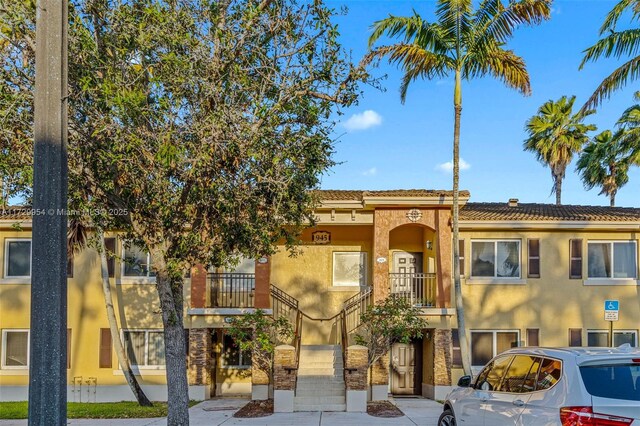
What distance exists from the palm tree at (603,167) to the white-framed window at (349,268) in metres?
14.2

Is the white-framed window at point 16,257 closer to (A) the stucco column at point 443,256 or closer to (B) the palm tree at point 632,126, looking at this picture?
(A) the stucco column at point 443,256

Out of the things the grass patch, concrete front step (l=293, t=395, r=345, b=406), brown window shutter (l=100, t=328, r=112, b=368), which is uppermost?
brown window shutter (l=100, t=328, r=112, b=368)

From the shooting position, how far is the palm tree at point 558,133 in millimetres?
26734

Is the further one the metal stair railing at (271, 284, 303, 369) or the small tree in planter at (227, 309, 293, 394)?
the metal stair railing at (271, 284, 303, 369)

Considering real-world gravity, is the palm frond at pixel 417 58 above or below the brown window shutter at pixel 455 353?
above

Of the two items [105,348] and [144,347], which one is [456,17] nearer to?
[144,347]

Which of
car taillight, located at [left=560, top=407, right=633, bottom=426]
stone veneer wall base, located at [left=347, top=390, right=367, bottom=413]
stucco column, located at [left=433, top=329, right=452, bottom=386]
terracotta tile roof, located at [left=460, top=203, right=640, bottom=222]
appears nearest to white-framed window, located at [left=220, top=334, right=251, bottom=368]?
stone veneer wall base, located at [left=347, top=390, right=367, bottom=413]

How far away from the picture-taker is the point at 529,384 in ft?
20.5

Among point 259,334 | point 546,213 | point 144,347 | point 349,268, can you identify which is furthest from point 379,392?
point 546,213

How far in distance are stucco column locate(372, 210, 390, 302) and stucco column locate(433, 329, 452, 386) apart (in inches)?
80.6

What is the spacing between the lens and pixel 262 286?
1551 cm

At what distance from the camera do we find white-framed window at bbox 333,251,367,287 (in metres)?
17.6

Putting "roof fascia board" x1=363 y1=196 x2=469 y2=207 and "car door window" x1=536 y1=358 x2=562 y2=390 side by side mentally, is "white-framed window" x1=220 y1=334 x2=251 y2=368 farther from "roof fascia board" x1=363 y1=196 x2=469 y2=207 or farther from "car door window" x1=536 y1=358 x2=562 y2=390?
"car door window" x1=536 y1=358 x2=562 y2=390

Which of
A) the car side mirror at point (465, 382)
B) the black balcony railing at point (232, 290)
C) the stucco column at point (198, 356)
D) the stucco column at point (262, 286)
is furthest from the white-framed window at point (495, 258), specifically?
the car side mirror at point (465, 382)
